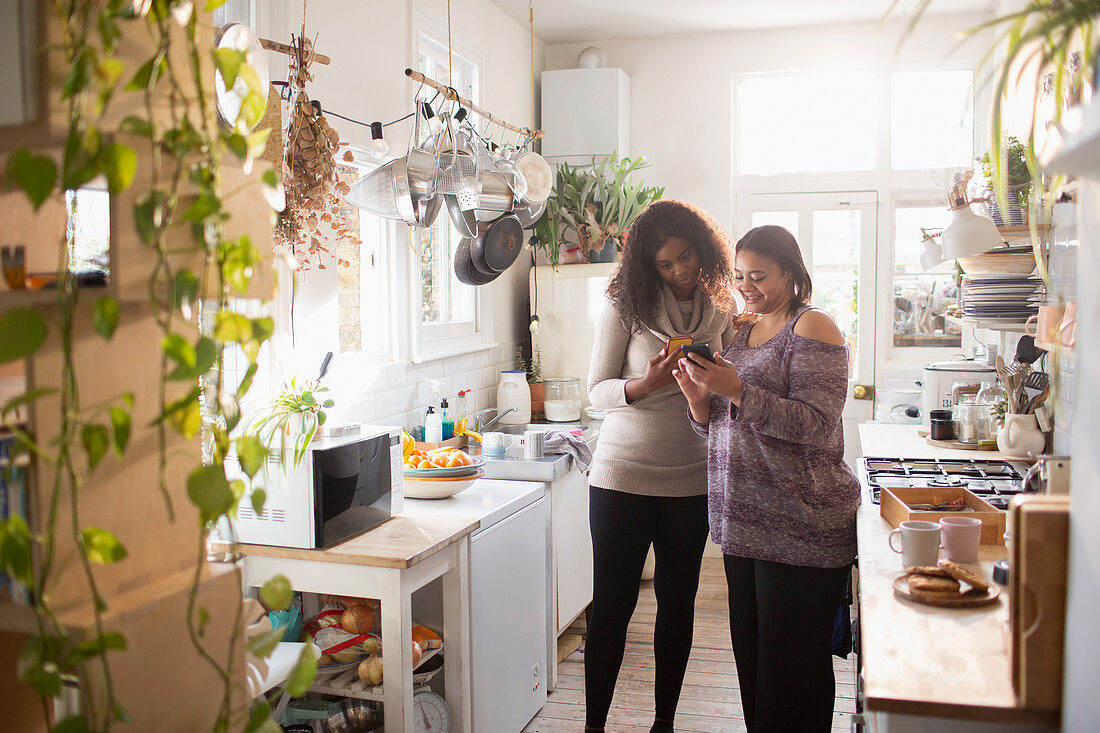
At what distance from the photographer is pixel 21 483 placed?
41.9 inches

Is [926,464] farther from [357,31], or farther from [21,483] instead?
[21,483]

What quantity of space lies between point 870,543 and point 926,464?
1180 millimetres

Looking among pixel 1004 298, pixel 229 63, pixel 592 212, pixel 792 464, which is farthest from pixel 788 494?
pixel 592 212

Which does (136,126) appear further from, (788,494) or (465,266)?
(465,266)

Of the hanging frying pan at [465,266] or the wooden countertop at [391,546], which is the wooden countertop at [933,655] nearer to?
the wooden countertop at [391,546]

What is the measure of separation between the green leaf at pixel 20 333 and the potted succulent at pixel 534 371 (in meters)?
3.66

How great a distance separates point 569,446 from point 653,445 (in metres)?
1.14

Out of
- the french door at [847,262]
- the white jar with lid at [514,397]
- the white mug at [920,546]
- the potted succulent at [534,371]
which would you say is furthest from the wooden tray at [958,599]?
the french door at [847,262]

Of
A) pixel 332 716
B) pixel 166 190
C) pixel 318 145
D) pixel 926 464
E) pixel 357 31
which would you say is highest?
pixel 357 31

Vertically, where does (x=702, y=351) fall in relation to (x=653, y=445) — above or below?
above

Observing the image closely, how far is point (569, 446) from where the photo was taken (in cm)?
367

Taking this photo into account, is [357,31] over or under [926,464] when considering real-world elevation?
over

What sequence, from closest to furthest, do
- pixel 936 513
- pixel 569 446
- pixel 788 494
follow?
pixel 936 513 < pixel 788 494 < pixel 569 446

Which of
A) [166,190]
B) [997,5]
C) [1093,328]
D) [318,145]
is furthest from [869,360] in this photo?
[166,190]
